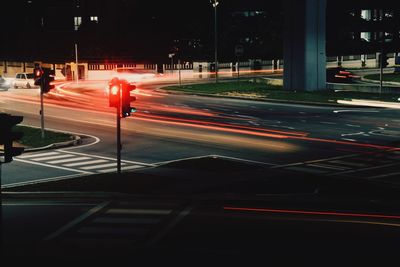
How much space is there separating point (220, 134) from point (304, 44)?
25118 mm

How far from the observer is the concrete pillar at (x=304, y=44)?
2386 inches

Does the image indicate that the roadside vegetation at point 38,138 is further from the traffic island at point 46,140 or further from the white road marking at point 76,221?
the white road marking at point 76,221

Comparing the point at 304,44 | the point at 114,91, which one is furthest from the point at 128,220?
the point at 304,44

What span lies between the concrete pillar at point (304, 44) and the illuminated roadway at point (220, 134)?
741 centimetres

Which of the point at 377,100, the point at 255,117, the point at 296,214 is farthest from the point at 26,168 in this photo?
the point at 377,100

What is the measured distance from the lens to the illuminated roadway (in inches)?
1168

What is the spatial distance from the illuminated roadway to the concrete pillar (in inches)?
292

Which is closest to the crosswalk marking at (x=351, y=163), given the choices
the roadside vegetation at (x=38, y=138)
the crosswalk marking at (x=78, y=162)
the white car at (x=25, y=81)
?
the crosswalk marking at (x=78, y=162)

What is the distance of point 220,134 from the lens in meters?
38.0

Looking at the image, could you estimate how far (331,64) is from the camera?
102000 millimetres

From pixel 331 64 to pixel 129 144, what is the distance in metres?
70.6

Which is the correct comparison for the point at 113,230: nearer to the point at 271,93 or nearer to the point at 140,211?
the point at 140,211

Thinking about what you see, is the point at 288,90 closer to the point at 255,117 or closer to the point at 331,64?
the point at 255,117

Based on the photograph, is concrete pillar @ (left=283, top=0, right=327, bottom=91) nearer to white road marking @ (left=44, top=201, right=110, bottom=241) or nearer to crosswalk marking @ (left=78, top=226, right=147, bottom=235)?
white road marking @ (left=44, top=201, right=110, bottom=241)
